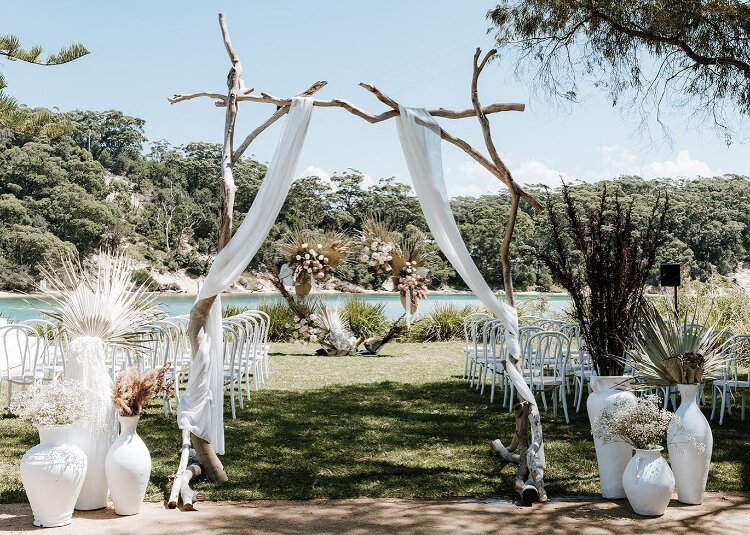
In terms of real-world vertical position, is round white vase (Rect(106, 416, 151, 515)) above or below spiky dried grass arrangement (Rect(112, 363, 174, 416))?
below

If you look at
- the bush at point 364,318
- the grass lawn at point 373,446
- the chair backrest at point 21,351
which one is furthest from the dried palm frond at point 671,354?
the bush at point 364,318

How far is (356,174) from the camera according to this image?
1506 inches

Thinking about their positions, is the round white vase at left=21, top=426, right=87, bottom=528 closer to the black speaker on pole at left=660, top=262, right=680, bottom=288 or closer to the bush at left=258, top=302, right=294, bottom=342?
the black speaker on pole at left=660, top=262, right=680, bottom=288

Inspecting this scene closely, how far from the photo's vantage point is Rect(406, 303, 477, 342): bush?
13.4 metres

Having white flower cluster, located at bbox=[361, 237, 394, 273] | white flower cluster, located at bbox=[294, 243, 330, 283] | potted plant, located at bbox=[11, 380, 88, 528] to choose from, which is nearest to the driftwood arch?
potted plant, located at bbox=[11, 380, 88, 528]

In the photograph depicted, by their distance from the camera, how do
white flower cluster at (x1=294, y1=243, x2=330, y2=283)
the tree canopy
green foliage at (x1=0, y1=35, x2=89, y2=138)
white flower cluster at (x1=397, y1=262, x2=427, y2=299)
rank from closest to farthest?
the tree canopy
green foliage at (x1=0, y1=35, x2=89, y2=138)
white flower cluster at (x1=294, y1=243, x2=330, y2=283)
white flower cluster at (x1=397, y1=262, x2=427, y2=299)

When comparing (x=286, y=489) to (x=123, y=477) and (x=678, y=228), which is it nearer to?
(x=123, y=477)

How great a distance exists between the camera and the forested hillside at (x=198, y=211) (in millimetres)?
29625

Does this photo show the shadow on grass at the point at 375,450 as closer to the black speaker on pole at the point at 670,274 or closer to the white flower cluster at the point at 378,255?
the black speaker on pole at the point at 670,274

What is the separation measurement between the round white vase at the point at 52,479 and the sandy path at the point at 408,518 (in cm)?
8

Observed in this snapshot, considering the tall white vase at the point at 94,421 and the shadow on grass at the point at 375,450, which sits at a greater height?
the tall white vase at the point at 94,421

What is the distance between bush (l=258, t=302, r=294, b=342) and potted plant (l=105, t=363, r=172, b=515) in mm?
8798

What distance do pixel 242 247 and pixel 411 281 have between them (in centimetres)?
707

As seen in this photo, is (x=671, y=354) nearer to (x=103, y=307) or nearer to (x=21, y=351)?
(x=103, y=307)
